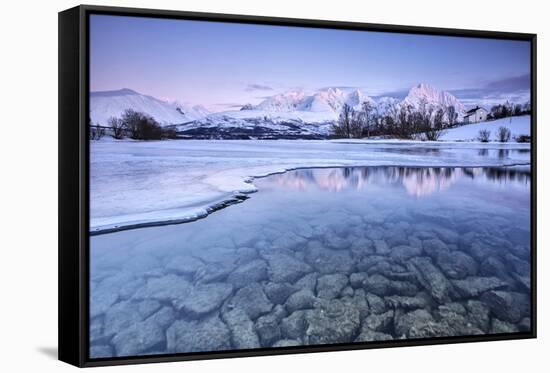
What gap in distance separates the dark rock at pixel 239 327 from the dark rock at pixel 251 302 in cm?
3

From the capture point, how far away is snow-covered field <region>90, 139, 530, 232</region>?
5.18 m

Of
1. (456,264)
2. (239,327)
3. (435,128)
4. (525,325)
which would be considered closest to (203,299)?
(239,327)

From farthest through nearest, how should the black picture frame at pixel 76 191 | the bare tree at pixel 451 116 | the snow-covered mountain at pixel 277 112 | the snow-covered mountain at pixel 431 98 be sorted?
the bare tree at pixel 451 116 → the snow-covered mountain at pixel 431 98 → the snow-covered mountain at pixel 277 112 → the black picture frame at pixel 76 191

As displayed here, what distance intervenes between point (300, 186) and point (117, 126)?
1363mm

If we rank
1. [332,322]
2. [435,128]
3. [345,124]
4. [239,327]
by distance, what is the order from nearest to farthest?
[239,327] → [332,322] → [345,124] → [435,128]

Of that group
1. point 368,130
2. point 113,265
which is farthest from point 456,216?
point 113,265

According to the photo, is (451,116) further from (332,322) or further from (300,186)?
(332,322)

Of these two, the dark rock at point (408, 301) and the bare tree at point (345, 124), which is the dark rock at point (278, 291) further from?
the bare tree at point (345, 124)

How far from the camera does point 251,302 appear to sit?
5.35 m

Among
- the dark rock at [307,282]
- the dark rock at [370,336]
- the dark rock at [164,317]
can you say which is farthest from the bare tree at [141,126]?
the dark rock at [370,336]

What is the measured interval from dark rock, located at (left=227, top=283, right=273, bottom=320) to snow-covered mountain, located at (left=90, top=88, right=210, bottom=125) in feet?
4.06

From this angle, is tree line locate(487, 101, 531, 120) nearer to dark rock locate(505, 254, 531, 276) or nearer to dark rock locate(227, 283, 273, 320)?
dark rock locate(505, 254, 531, 276)

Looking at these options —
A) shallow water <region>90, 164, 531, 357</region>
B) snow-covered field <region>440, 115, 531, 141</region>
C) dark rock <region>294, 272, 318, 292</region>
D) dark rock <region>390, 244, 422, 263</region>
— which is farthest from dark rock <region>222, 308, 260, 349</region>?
snow-covered field <region>440, 115, 531, 141</region>

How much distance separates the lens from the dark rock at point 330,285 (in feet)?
18.1
